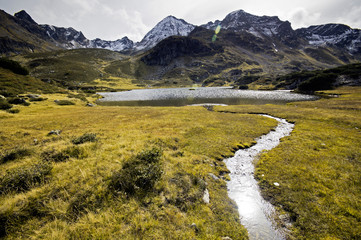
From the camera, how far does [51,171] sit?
29.2ft

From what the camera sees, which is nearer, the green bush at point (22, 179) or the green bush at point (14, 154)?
the green bush at point (22, 179)

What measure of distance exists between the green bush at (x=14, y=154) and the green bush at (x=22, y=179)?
384 cm

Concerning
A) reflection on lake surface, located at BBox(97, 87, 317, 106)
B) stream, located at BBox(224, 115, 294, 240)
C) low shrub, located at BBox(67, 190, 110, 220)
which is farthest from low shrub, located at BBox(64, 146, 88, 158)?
reflection on lake surface, located at BBox(97, 87, 317, 106)

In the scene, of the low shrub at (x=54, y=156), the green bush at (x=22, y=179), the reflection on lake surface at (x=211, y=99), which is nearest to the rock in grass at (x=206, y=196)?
the green bush at (x=22, y=179)

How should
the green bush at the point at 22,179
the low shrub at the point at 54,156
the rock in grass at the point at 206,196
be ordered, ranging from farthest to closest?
the low shrub at the point at 54,156 → the rock in grass at the point at 206,196 → the green bush at the point at 22,179

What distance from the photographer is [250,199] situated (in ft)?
32.3

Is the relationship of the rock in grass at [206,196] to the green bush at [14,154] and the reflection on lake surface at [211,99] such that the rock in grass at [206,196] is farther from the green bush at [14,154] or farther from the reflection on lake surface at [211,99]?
the reflection on lake surface at [211,99]

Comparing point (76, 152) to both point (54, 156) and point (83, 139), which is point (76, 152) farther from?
point (83, 139)

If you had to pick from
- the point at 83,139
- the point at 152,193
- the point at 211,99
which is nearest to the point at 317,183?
the point at 152,193

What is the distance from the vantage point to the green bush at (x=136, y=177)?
26.8ft

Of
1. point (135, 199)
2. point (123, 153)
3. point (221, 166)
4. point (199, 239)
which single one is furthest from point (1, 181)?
point (221, 166)

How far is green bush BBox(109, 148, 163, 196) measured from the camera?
321 inches

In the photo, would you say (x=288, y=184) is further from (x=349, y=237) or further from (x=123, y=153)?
(x=123, y=153)

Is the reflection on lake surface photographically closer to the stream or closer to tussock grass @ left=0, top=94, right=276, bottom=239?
the stream
